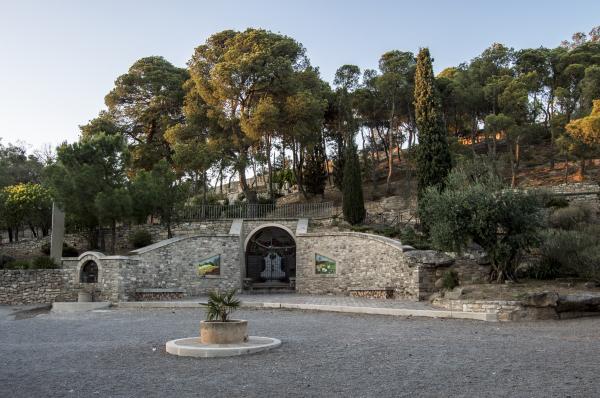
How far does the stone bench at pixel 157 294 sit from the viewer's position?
22344 mm

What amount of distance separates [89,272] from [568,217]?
20.2 metres

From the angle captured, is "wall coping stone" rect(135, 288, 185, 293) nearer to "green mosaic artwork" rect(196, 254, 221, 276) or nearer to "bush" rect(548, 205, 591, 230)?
"green mosaic artwork" rect(196, 254, 221, 276)

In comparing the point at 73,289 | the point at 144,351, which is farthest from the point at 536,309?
the point at 73,289

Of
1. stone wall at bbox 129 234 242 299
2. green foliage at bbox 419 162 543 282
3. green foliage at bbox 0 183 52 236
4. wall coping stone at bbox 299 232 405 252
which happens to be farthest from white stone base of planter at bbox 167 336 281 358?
green foliage at bbox 0 183 52 236

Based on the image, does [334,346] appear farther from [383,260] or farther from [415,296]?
[383,260]

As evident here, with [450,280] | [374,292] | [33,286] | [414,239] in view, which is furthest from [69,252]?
[450,280]

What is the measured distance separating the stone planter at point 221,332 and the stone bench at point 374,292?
11.8 m

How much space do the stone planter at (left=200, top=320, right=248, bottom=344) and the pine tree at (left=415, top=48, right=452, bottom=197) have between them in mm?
14833

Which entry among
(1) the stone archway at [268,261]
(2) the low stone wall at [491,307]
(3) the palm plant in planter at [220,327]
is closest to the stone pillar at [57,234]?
(1) the stone archway at [268,261]

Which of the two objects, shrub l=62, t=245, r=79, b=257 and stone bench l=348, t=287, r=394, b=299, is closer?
stone bench l=348, t=287, r=394, b=299

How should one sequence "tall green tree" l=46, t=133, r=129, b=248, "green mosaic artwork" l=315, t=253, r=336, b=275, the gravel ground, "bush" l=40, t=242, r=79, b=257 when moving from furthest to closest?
"bush" l=40, t=242, r=79, b=257, "tall green tree" l=46, t=133, r=129, b=248, "green mosaic artwork" l=315, t=253, r=336, b=275, the gravel ground

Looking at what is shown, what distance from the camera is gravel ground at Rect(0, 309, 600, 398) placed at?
7312mm

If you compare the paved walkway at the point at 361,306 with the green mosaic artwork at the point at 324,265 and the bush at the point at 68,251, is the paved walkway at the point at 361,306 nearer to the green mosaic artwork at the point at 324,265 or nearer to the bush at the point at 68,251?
the green mosaic artwork at the point at 324,265

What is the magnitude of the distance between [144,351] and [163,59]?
95.8 feet
